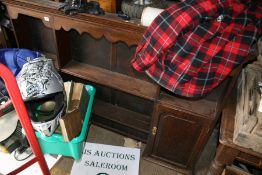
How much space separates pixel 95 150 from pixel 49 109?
45 centimetres

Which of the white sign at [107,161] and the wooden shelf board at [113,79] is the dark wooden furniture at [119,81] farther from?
the white sign at [107,161]

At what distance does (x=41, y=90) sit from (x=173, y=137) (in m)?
0.78

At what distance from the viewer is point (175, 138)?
125cm

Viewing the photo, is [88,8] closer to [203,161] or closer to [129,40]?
[129,40]

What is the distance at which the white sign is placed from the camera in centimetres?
140

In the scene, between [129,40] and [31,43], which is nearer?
[129,40]

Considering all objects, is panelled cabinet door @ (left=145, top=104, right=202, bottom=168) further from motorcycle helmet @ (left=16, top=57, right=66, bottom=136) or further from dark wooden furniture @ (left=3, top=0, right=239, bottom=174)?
motorcycle helmet @ (left=16, top=57, right=66, bottom=136)

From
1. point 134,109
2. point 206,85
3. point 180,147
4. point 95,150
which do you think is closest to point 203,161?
point 180,147

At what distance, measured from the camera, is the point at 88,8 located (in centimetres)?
104

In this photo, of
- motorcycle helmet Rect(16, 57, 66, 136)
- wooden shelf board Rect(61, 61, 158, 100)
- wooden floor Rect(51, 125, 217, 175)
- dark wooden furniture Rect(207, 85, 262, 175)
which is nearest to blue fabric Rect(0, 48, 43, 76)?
motorcycle helmet Rect(16, 57, 66, 136)

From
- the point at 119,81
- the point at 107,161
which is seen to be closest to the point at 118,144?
the point at 107,161

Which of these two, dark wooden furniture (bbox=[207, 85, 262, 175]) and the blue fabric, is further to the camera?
the blue fabric

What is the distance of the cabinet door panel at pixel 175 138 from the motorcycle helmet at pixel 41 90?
580 mm

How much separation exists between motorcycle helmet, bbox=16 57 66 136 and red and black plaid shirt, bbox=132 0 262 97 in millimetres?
600
